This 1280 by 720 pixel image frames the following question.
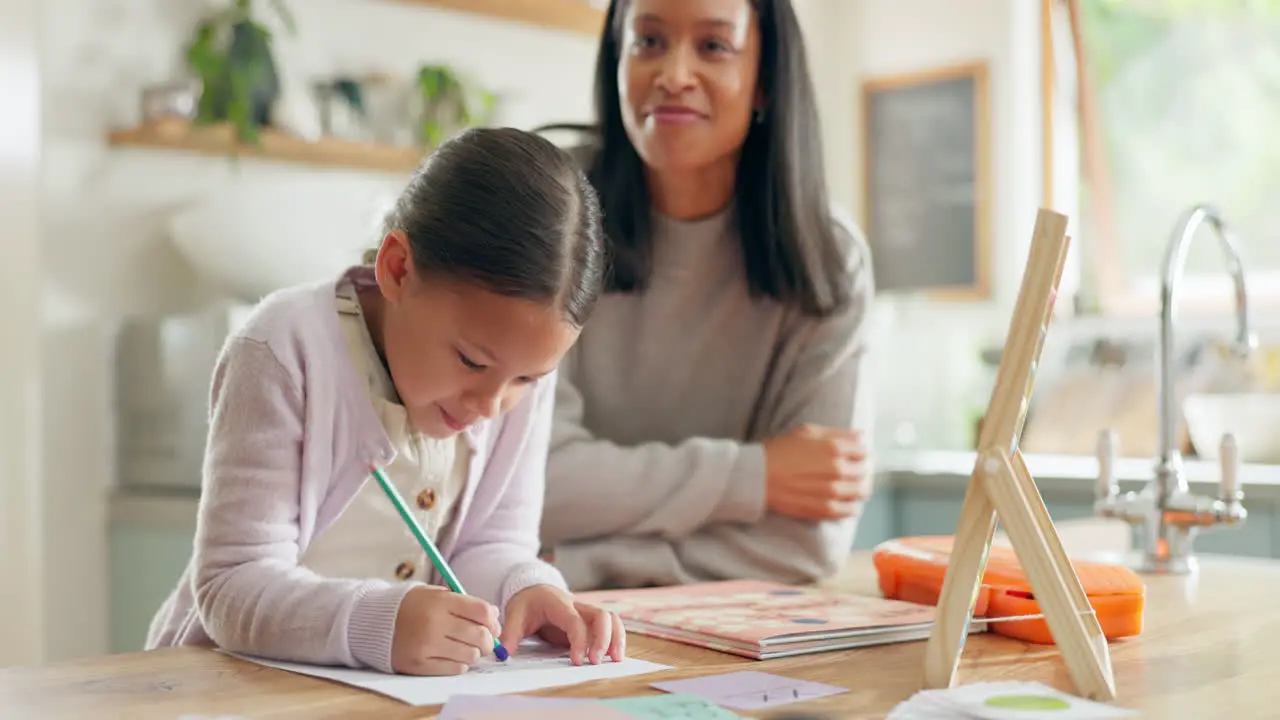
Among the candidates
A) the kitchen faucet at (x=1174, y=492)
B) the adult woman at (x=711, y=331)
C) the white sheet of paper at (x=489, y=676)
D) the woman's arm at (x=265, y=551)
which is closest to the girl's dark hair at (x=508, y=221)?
the woman's arm at (x=265, y=551)

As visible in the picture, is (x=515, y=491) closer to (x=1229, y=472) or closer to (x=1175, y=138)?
(x=1229, y=472)

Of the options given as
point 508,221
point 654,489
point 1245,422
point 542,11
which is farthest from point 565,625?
point 542,11

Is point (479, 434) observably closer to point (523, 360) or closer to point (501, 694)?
point (523, 360)

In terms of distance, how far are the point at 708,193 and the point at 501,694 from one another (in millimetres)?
1006

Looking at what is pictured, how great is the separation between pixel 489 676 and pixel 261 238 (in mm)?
2229

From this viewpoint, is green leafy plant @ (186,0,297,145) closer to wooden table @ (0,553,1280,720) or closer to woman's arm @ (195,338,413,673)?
woman's arm @ (195,338,413,673)

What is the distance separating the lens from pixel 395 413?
128cm

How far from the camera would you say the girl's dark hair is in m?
1.14

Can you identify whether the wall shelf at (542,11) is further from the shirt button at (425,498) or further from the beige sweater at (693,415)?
the shirt button at (425,498)

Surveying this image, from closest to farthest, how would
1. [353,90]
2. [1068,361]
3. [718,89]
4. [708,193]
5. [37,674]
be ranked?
[37,674] → [718,89] → [708,193] → [353,90] → [1068,361]

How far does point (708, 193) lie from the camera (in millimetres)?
1876

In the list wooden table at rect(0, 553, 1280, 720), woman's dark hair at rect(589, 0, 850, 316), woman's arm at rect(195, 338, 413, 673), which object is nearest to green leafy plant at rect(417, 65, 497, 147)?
woman's dark hair at rect(589, 0, 850, 316)

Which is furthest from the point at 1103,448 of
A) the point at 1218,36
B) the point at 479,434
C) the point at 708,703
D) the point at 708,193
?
the point at 1218,36

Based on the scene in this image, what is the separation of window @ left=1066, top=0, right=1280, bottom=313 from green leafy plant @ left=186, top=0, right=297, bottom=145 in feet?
7.55
